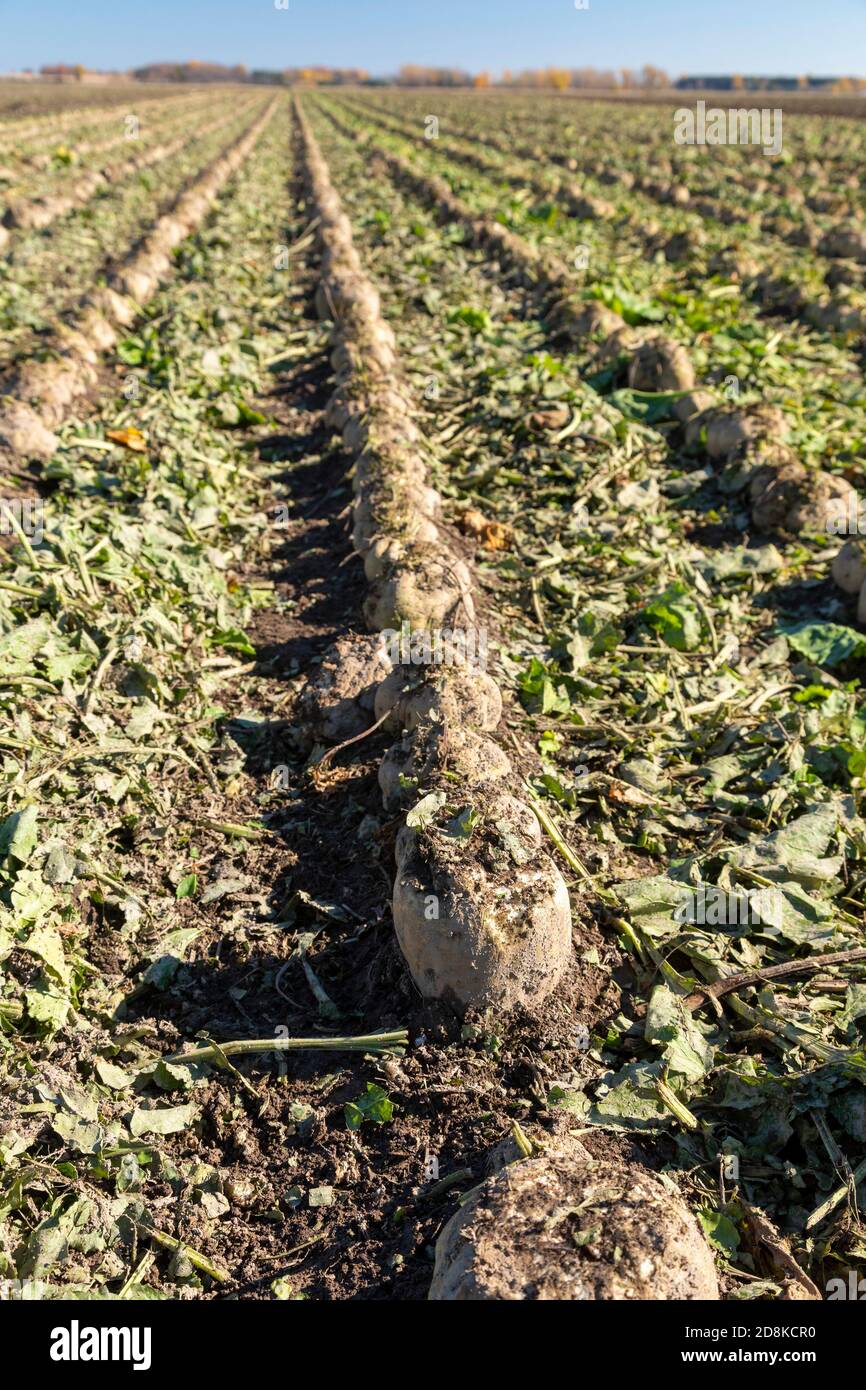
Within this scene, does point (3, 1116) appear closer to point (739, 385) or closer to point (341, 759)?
point (341, 759)

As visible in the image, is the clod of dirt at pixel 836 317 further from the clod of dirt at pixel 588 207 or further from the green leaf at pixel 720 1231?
the green leaf at pixel 720 1231

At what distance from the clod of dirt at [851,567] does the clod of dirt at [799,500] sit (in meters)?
0.61

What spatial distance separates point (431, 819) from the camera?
12.3 ft

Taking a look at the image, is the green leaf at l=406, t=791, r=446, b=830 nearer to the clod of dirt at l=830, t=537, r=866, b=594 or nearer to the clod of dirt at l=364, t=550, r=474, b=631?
the clod of dirt at l=364, t=550, r=474, b=631

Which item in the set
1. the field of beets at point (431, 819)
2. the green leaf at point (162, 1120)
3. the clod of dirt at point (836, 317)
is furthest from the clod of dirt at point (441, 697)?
the clod of dirt at point (836, 317)

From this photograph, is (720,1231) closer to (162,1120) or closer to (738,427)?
(162,1120)

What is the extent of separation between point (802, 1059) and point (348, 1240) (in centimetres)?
154

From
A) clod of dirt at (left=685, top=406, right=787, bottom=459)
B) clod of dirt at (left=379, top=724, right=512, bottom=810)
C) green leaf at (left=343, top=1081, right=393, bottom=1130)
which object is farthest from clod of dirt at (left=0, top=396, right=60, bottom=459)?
green leaf at (left=343, top=1081, right=393, bottom=1130)

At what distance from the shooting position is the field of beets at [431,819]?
302 centimetres

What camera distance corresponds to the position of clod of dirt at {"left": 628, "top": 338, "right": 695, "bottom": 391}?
9031 millimetres

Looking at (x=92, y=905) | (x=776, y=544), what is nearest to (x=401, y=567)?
(x=92, y=905)

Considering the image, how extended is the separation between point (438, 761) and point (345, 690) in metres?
1.14

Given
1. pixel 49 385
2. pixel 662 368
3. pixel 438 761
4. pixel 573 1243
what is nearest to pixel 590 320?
pixel 662 368

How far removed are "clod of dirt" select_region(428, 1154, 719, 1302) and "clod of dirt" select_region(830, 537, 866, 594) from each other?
4528 mm
